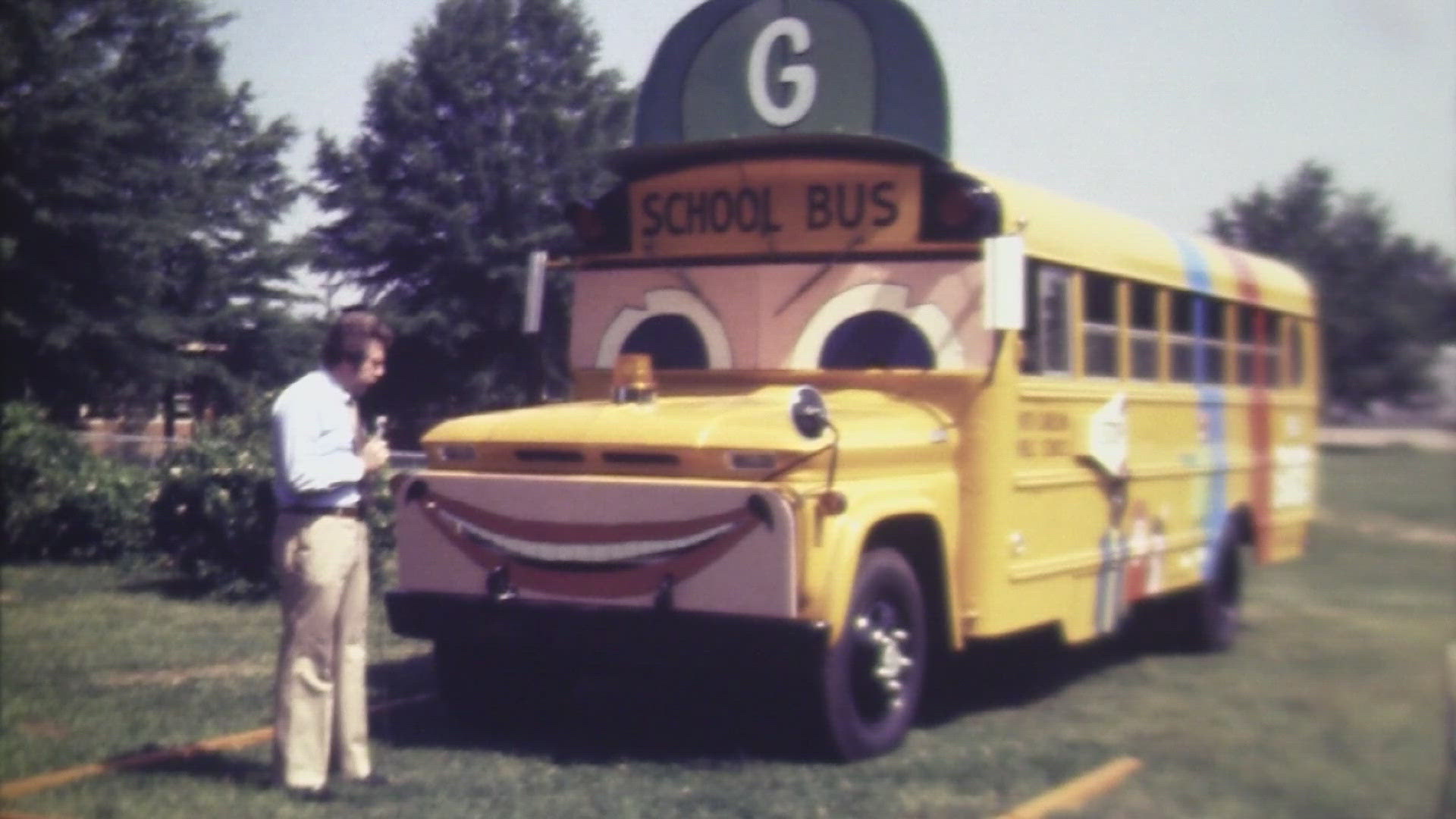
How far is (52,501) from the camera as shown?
16.5 m

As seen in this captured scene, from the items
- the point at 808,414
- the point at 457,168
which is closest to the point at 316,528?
the point at 808,414

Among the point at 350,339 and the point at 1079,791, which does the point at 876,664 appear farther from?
the point at 350,339

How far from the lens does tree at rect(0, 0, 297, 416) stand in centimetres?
1007

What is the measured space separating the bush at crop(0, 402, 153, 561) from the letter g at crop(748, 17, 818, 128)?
9.64 metres

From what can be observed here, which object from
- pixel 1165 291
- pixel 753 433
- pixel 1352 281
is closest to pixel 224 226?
pixel 753 433

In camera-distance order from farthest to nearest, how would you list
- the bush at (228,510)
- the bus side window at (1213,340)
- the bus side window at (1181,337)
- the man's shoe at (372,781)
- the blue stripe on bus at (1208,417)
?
1. the bush at (228,510)
2. the bus side window at (1213,340)
3. the blue stripe on bus at (1208,417)
4. the bus side window at (1181,337)
5. the man's shoe at (372,781)

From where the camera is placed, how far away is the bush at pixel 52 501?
16.4 metres

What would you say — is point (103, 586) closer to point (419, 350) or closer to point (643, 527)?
point (419, 350)

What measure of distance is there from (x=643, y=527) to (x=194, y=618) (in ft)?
19.5

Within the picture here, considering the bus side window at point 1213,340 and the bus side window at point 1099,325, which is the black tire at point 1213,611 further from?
the bus side window at point 1099,325

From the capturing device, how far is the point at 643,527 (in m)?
7.17

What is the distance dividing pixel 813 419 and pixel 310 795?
7.38 feet

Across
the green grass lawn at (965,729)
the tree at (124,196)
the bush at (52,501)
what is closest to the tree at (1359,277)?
the green grass lawn at (965,729)

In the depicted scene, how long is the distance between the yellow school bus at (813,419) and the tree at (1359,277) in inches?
37.7
